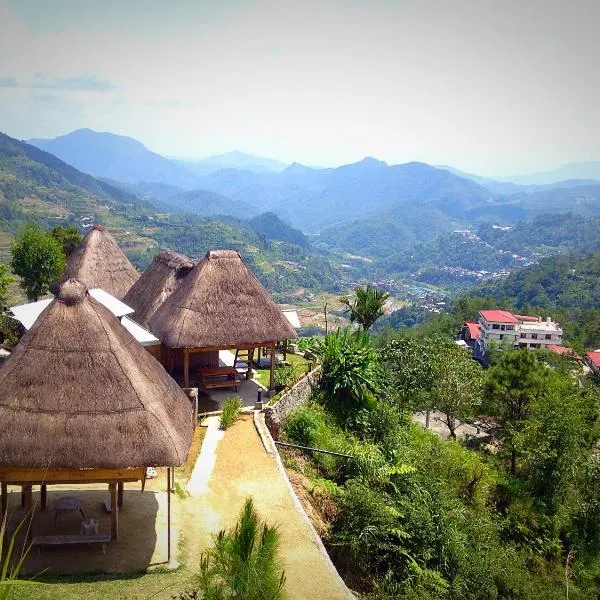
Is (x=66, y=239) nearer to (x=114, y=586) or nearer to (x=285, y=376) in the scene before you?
(x=285, y=376)

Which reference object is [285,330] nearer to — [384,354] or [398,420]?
[398,420]

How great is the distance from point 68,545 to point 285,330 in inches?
384

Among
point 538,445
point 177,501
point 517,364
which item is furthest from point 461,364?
point 177,501

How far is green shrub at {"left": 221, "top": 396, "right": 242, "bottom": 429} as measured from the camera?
52.9 feet

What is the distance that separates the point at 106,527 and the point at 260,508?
316 centimetres

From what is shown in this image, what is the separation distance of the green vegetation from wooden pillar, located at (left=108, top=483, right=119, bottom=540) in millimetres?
4608

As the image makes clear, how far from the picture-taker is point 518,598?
14.6 metres

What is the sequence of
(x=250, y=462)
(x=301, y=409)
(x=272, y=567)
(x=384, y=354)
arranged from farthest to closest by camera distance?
(x=384, y=354) → (x=301, y=409) → (x=250, y=462) → (x=272, y=567)

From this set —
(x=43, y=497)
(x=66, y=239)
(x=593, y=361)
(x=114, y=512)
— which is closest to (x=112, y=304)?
(x=43, y=497)

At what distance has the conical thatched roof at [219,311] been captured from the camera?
57.8ft

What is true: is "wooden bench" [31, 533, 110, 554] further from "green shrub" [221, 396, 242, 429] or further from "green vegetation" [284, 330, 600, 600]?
"green shrub" [221, 396, 242, 429]

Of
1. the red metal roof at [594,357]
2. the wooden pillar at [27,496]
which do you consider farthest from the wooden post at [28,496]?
the red metal roof at [594,357]

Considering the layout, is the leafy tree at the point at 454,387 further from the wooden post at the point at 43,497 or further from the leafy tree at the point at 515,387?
the wooden post at the point at 43,497

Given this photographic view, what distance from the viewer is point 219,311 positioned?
18297 mm
